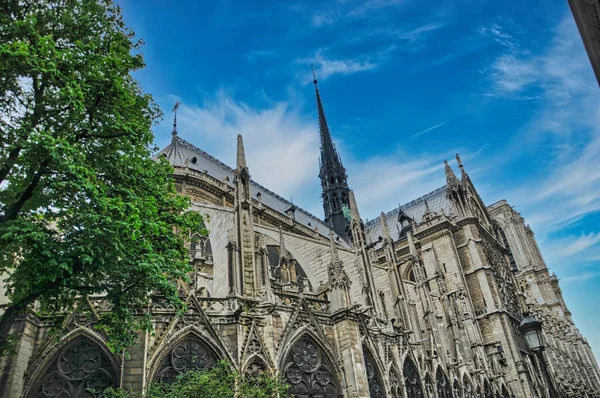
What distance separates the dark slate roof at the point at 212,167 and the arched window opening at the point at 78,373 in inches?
702

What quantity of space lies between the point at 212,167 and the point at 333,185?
21.2m

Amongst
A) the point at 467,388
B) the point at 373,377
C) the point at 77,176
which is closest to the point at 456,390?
the point at 467,388

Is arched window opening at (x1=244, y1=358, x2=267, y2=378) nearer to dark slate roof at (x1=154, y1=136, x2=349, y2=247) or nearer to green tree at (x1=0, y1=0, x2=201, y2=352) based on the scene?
green tree at (x1=0, y1=0, x2=201, y2=352)

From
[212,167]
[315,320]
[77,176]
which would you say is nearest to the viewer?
[77,176]

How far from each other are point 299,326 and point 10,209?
9.80 meters

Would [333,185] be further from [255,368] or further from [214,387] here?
[214,387]

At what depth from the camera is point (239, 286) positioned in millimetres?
15750

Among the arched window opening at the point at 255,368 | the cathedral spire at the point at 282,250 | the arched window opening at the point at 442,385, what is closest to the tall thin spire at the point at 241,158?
the cathedral spire at the point at 282,250

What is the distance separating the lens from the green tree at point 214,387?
10758 mm

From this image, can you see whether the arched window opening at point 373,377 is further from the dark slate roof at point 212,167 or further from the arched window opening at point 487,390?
the dark slate roof at point 212,167

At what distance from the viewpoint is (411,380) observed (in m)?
19.6

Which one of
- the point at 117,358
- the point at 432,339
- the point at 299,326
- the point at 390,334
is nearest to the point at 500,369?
the point at 432,339

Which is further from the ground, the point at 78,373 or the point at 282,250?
the point at 282,250

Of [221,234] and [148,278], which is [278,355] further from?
[221,234]
